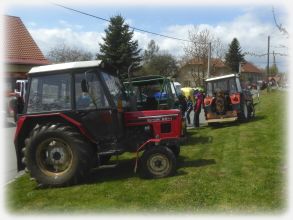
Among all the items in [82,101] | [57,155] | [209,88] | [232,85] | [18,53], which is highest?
[18,53]

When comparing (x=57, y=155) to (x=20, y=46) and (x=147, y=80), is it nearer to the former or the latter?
(x=147, y=80)

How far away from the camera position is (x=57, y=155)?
319 inches

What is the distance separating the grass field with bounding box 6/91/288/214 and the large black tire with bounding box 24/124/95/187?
249 millimetres

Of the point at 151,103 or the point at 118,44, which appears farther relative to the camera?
the point at 118,44

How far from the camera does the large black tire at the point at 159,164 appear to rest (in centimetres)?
812

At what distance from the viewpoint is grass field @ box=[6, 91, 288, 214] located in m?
6.34

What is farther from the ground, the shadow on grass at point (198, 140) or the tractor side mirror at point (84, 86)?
the tractor side mirror at point (84, 86)

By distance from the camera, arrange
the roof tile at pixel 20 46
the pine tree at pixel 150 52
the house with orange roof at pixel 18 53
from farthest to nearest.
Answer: the pine tree at pixel 150 52 < the roof tile at pixel 20 46 < the house with orange roof at pixel 18 53

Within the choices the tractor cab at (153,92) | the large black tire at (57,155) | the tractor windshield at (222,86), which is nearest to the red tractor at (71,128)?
the large black tire at (57,155)

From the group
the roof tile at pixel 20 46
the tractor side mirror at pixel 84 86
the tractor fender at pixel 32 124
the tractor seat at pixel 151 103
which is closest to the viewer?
the tractor side mirror at pixel 84 86

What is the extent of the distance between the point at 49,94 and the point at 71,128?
2.63ft

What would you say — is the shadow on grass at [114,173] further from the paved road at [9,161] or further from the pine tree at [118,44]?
the pine tree at [118,44]

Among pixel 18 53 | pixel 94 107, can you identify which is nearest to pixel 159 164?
pixel 94 107

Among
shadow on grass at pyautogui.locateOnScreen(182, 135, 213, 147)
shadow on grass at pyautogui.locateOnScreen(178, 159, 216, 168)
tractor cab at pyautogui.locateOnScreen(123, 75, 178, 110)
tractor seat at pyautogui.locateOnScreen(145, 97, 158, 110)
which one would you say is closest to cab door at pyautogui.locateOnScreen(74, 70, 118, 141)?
shadow on grass at pyautogui.locateOnScreen(178, 159, 216, 168)
